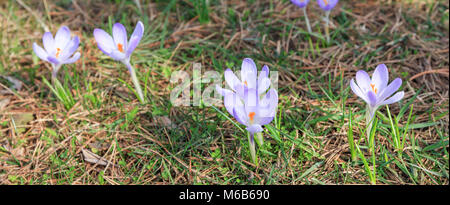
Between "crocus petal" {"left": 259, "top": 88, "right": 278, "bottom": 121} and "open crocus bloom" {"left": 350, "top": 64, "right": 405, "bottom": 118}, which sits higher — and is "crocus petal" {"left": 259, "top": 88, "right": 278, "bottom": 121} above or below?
below

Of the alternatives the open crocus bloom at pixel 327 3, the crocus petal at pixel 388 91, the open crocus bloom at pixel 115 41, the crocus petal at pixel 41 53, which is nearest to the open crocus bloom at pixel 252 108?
the crocus petal at pixel 388 91

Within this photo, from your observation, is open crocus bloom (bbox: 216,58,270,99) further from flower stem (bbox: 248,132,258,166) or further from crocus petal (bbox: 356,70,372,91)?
crocus petal (bbox: 356,70,372,91)

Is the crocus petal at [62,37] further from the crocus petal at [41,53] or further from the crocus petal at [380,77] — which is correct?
the crocus petal at [380,77]

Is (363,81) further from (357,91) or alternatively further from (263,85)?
(263,85)

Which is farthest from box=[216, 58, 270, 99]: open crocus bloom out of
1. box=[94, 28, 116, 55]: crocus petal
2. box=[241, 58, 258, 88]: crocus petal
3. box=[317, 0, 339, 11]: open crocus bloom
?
box=[317, 0, 339, 11]: open crocus bloom

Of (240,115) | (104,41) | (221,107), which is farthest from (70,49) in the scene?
(240,115)

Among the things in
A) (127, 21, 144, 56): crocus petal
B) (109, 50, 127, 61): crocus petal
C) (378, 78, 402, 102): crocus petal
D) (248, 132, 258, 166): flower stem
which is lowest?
(248, 132, 258, 166): flower stem

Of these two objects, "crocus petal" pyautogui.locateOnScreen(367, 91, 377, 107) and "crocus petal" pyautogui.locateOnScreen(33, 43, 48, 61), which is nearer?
"crocus petal" pyautogui.locateOnScreen(367, 91, 377, 107)
